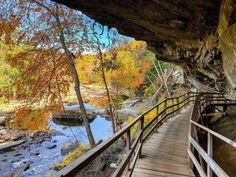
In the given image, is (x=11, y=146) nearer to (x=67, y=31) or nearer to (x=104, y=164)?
(x=104, y=164)

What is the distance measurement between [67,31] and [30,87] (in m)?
2.87

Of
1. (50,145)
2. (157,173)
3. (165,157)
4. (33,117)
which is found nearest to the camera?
(157,173)

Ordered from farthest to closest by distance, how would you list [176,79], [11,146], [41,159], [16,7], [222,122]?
[176,79]
[11,146]
[41,159]
[222,122]
[16,7]

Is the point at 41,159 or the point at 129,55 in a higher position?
the point at 129,55

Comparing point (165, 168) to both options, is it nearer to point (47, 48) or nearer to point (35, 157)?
point (47, 48)

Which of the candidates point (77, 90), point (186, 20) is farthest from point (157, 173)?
point (77, 90)

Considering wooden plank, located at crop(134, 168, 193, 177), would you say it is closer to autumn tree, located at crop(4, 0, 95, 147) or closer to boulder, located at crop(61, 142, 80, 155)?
autumn tree, located at crop(4, 0, 95, 147)

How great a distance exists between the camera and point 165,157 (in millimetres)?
5762

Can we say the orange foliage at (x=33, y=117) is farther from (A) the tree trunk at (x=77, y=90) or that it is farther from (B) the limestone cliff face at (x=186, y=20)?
(B) the limestone cliff face at (x=186, y=20)

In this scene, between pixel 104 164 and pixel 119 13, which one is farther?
pixel 104 164

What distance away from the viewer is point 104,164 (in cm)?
920

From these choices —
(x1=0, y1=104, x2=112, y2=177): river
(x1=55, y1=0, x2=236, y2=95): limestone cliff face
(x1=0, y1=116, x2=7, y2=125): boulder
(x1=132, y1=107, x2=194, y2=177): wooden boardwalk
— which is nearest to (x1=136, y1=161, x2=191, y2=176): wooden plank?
(x1=132, y1=107, x2=194, y2=177): wooden boardwalk

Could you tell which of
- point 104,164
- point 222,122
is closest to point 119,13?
point 104,164

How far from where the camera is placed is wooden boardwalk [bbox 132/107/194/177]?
4.71m
